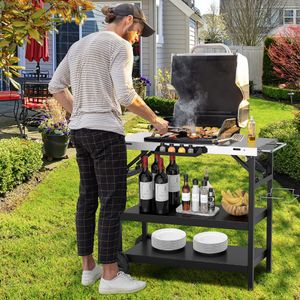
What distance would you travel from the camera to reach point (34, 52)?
37.9 feet

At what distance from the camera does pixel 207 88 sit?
4.88 metres

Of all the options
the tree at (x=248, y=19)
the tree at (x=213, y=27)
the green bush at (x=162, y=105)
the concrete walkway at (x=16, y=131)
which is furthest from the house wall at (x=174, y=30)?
the tree at (x=213, y=27)

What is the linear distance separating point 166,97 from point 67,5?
455 inches

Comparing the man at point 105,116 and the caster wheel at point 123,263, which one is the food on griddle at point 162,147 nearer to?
the man at point 105,116

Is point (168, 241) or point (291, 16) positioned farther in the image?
point (291, 16)

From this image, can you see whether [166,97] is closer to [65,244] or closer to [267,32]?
[65,244]

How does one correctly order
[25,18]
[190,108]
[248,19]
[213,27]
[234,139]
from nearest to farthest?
[25,18] → [234,139] → [190,108] → [248,19] → [213,27]

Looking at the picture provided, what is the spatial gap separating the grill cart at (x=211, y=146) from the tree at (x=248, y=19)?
25922mm

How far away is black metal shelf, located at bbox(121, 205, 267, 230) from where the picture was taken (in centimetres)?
419

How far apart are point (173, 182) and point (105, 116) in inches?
32.3

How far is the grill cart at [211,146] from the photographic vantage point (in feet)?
13.7

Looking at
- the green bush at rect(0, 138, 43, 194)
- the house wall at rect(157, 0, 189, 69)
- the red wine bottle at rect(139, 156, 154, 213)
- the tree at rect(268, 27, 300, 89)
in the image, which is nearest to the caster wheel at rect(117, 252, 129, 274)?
the red wine bottle at rect(139, 156, 154, 213)

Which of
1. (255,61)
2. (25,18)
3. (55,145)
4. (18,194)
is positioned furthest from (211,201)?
(255,61)

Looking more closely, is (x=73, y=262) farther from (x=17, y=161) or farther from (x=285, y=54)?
(x=285, y=54)
